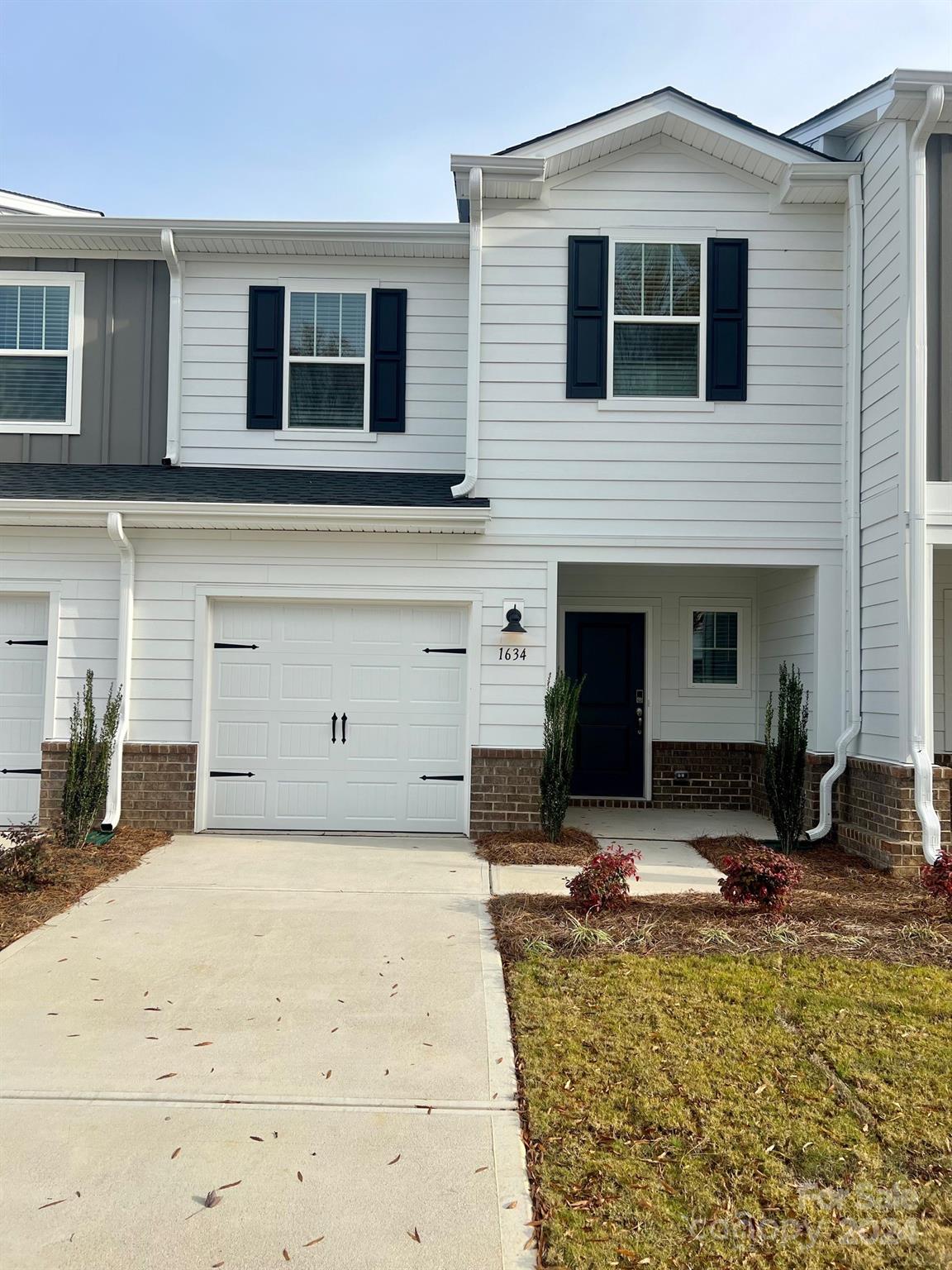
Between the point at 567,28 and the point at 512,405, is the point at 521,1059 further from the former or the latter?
the point at 567,28

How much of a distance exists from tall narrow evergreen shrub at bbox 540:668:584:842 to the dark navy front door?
1.97 meters

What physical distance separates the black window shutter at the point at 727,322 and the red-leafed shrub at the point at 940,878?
4.20 meters

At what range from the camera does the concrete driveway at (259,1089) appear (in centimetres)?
257

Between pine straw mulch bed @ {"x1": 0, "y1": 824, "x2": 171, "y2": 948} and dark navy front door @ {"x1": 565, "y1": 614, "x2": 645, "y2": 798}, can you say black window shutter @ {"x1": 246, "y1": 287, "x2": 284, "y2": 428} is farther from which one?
pine straw mulch bed @ {"x1": 0, "y1": 824, "x2": 171, "y2": 948}

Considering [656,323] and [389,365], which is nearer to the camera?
[656,323]

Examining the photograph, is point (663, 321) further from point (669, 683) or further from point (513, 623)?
point (669, 683)

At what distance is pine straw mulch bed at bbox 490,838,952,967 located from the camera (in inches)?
192

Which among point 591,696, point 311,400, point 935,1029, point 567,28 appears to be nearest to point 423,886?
point 935,1029

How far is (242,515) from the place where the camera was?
752 cm

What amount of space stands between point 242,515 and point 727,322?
15.0 feet

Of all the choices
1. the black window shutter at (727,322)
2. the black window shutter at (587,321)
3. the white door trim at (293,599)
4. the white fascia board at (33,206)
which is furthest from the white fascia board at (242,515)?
the white fascia board at (33,206)

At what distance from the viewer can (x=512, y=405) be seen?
7.90 m

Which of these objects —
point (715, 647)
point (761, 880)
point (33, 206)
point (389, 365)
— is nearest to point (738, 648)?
point (715, 647)

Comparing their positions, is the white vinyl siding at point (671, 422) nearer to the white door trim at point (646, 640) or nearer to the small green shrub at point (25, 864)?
the white door trim at point (646, 640)
